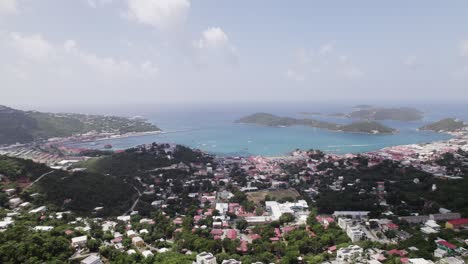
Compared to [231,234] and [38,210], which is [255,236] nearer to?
[231,234]

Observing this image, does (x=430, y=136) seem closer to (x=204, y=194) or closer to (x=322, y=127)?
(x=322, y=127)

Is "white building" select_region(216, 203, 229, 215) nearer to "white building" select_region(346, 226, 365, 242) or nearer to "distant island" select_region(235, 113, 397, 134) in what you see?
"white building" select_region(346, 226, 365, 242)

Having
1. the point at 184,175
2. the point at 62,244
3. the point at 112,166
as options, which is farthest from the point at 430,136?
the point at 62,244

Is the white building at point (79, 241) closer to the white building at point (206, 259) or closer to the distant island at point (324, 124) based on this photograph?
the white building at point (206, 259)

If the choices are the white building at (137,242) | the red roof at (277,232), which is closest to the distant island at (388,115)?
the red roof at (277,232)

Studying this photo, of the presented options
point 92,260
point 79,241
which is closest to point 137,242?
point 79,241

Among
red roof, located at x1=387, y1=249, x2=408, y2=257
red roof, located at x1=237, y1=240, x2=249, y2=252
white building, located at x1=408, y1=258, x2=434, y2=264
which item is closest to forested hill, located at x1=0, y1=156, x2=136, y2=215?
red roof, located at x1=237, y1=240, x2=249, y2=252
